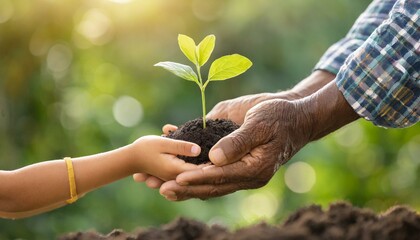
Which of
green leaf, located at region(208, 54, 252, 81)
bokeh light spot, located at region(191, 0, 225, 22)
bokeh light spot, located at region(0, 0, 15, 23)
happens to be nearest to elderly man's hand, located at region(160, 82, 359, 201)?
green leaf, located at region(208, 54, 252, 81)

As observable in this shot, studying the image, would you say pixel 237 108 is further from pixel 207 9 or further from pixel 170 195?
pixel 207 9

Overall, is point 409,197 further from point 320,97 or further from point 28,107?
point 320,97

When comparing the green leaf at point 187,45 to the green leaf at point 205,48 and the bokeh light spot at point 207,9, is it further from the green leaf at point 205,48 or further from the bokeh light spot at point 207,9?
the bokeh light spot at point 207,9

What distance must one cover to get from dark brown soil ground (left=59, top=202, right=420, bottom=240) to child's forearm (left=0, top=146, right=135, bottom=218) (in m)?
0.29

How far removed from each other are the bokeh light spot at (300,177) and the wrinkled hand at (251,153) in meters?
2.63

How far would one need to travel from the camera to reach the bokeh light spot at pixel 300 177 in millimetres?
4352

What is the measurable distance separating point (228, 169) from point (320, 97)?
1.00ft

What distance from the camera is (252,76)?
4348mm

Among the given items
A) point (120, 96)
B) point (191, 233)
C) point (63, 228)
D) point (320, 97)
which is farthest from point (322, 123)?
point (120, 96)

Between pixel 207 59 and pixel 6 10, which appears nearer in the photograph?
pixel 207 59

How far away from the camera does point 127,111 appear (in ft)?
14.4

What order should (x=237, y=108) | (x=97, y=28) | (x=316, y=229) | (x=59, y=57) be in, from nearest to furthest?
(x=316, y=229) → (x=237, y=108) → (x=59, y=57) → (x=97, y=28)

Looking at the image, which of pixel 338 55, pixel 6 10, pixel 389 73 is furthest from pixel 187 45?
pixel 6 10

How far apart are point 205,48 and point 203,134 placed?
20 centimetres
